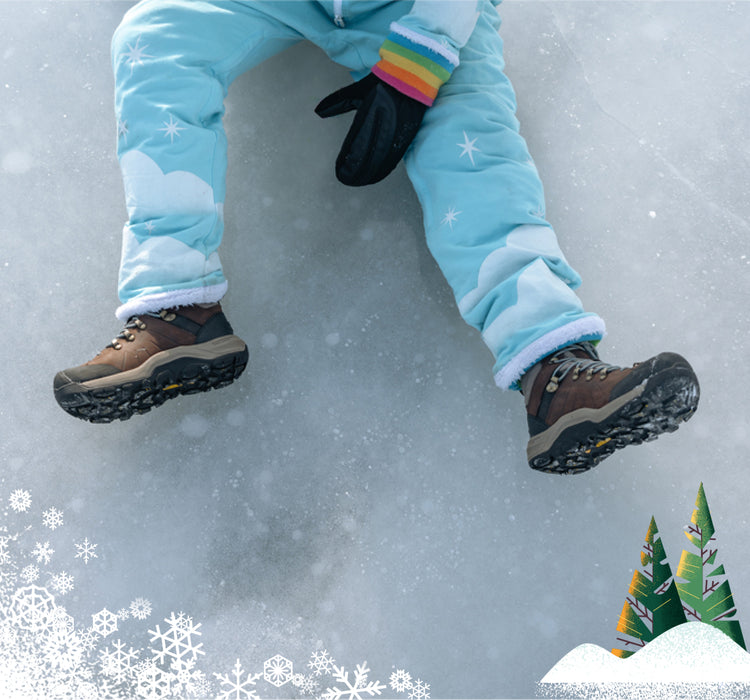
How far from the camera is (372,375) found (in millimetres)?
825

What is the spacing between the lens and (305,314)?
33.0 inches

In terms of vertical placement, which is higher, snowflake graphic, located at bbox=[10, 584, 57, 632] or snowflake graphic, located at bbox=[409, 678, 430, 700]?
snowflake graphic, located at bbox=[409, 678, 430, 700]

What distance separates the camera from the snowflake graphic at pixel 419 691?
29.9 inches

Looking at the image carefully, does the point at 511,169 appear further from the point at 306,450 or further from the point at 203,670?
the point at 203,670

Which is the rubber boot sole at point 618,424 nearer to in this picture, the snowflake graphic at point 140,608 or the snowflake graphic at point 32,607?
the snowflake graphic at point 140,608

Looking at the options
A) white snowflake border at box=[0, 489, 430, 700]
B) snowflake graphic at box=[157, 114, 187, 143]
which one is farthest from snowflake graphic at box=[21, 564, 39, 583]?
snowflake graphic at box=[157, 114, 187, 143]

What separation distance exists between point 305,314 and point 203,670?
0.43 meters

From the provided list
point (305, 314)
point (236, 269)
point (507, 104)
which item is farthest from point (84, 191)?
point (507, 104)

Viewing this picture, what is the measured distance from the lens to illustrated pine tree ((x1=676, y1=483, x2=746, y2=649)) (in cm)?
79

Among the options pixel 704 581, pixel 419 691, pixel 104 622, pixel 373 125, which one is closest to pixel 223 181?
pixel 373 125

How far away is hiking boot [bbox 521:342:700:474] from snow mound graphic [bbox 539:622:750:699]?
0.84ft

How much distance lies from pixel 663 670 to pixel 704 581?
11cm

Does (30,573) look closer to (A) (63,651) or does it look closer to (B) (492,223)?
(A) (63,651)

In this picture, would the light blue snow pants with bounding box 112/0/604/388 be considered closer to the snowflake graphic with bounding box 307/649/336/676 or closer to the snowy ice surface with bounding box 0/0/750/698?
the snowy ice surface with bounding box 0/0/750/698
